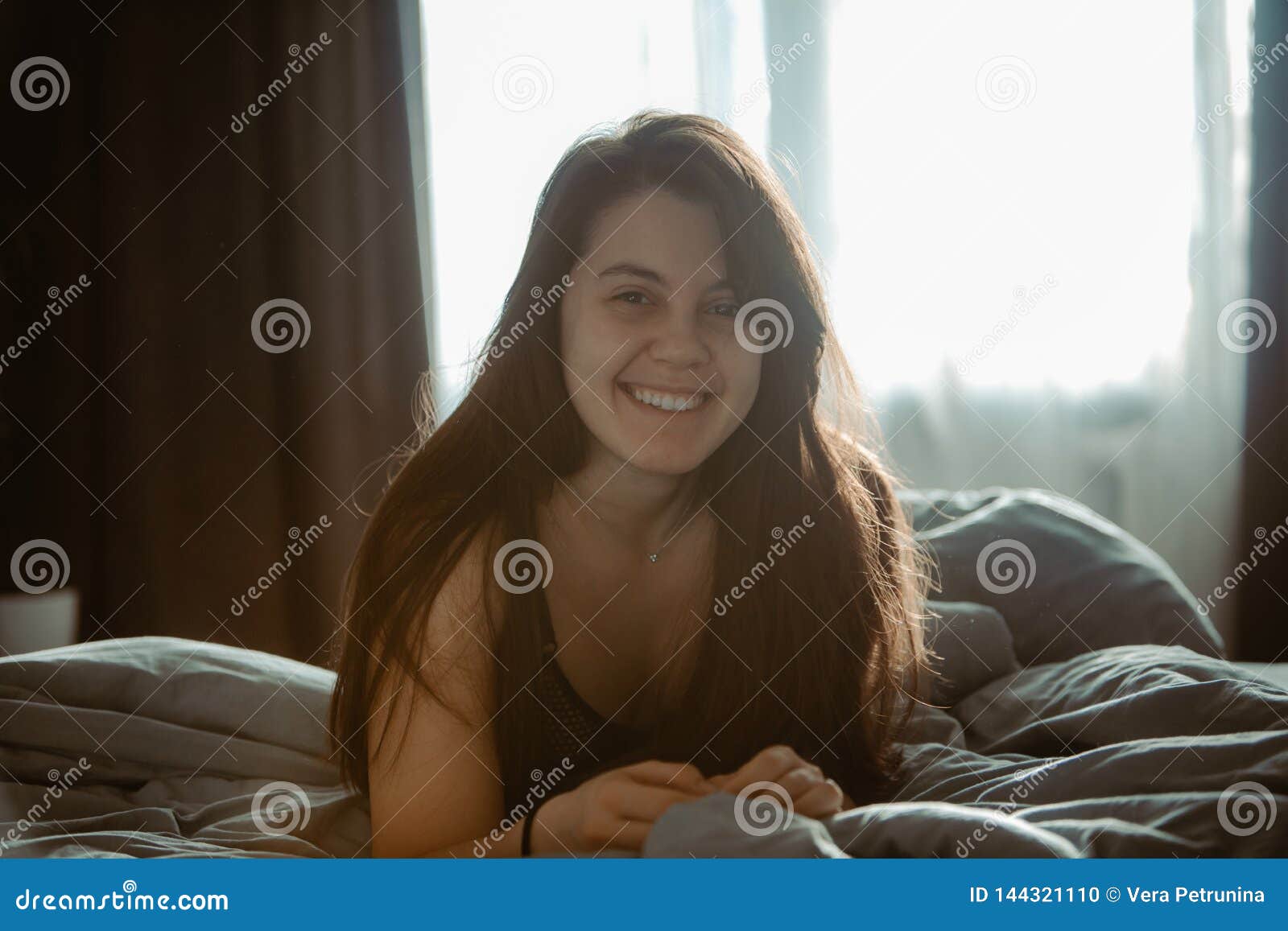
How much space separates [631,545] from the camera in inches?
44.6

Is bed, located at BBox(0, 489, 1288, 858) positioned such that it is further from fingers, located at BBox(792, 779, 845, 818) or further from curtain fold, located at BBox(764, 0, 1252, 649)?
curtain fold, located at BBox(764, 0, 1252, 649)

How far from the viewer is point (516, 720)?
962mm

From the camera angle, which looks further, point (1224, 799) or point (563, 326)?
point (563, 326)

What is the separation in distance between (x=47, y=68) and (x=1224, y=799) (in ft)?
6.60

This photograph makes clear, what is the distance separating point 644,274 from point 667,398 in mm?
124

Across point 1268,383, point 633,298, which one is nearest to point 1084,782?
point 633,298

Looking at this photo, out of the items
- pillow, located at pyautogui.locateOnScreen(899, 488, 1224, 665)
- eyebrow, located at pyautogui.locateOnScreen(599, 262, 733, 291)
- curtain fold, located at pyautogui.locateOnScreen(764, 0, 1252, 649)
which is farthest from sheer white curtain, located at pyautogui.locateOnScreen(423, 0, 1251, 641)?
eyebrow, located at pyautogui.locateOnScreen(599, 262, 733, 291)

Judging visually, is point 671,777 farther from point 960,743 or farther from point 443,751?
point 960,743

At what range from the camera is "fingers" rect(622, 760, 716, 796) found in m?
0.79

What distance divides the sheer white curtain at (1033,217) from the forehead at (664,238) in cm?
119

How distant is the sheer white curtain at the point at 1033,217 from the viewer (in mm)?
2178

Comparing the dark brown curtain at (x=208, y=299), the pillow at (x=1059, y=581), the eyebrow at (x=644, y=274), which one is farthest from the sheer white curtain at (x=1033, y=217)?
the eyebrow at (x=644, y=274)

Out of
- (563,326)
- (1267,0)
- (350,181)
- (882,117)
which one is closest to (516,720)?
(563,326)

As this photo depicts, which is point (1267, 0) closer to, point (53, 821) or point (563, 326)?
point (563, 326)
